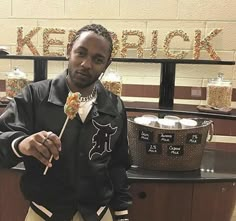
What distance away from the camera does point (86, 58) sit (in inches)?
47.1

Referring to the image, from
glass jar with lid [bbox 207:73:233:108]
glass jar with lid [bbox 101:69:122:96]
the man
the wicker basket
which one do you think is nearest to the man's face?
the man

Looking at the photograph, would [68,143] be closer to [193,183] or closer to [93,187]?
[93,187]

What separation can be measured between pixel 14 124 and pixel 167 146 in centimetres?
70

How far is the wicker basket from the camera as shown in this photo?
1529mm

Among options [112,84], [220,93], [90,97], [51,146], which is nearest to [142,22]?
[112,84]

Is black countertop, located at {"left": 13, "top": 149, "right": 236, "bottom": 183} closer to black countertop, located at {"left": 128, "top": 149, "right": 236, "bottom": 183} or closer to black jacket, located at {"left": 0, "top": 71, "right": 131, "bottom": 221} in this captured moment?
black countertop, located at {"left": 128, "top": 149, "right": 236, "bottom": 183}

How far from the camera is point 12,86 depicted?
6.49ft

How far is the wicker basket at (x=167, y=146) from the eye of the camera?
153 centimetres

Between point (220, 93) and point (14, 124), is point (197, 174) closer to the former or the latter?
point (220, 93)

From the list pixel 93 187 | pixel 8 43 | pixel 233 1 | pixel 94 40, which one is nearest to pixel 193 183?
pixel 93 187

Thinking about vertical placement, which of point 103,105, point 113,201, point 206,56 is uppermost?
point 206,56

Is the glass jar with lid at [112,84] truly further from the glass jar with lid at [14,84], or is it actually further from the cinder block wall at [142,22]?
the glass jar with lid at [14,84]

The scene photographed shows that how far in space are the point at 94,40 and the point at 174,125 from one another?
604mm

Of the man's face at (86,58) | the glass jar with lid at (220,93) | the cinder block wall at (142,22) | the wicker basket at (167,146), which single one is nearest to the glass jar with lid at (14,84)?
the cinder block wall at (142,22)
